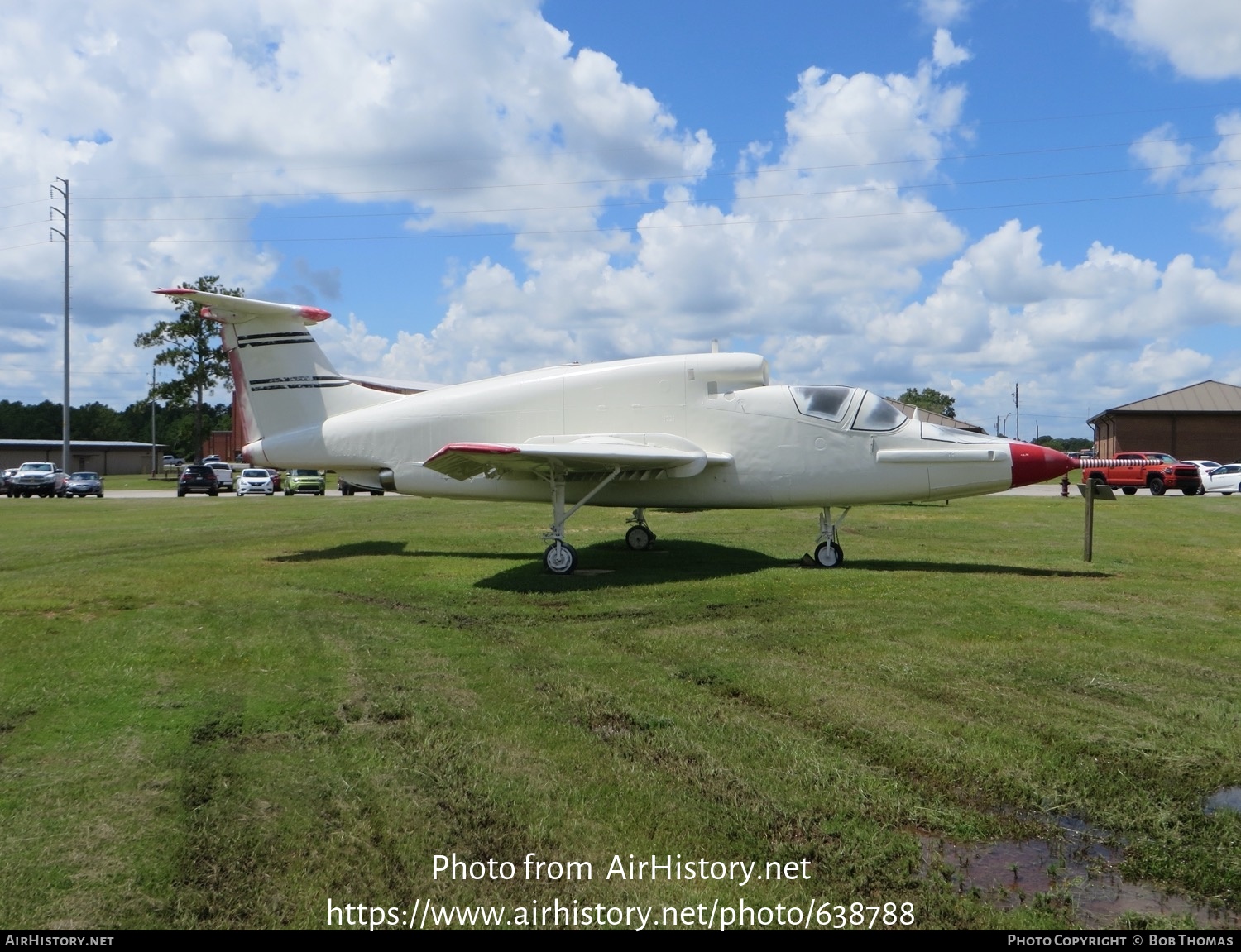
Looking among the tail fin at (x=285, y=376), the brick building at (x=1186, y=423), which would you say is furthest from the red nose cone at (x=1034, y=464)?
the brick building at (x=1186, y=423)

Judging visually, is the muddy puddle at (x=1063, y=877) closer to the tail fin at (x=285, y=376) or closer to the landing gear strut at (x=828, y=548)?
the landing gear strut at (x=828, y=548)

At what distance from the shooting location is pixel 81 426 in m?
141

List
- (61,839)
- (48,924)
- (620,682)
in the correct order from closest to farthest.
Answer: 1. (48,924)
2. (61,839)
3. (620,682)

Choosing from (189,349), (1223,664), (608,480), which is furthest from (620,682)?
(189,349)

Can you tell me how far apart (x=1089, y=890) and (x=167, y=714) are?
18.2 ft

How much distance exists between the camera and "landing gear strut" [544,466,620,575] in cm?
1275

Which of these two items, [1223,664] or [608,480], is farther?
[608,480]

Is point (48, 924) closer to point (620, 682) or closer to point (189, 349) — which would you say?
point (620, 682)

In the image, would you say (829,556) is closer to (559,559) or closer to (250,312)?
(559,559)

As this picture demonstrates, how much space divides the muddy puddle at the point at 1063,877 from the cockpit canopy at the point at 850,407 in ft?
29.4

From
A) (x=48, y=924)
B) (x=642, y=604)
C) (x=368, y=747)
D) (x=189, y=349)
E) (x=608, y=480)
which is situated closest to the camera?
(x=48, y=924)

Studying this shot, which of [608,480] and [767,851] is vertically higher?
[608,480]

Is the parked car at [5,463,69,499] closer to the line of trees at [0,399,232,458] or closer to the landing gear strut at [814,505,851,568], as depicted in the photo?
the landing gear strut at [814,505,851,568]

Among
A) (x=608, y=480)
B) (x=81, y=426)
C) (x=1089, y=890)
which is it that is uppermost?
(x=81, y=426)
